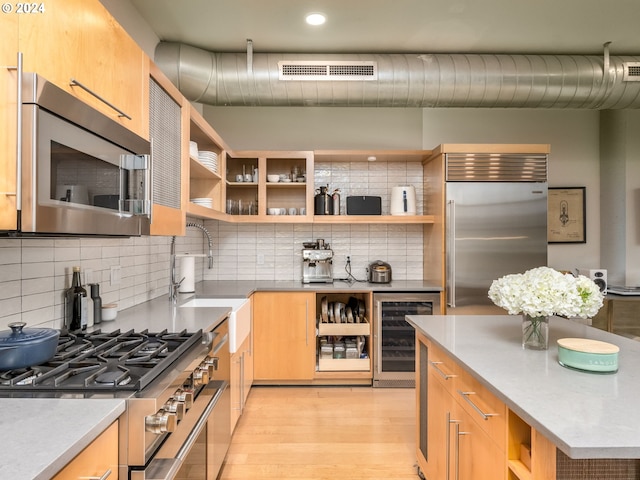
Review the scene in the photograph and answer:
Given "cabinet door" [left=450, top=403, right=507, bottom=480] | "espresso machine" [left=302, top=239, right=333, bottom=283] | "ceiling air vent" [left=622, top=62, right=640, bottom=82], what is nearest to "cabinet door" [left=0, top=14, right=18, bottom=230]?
"cabinet door" [left=450, top=403, right=507, bottom=480]

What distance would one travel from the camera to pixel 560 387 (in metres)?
1.21

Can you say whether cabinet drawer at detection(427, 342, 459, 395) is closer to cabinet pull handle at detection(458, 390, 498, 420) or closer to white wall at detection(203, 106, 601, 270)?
cabinet pull handle at detection(458, 390, 498, 420)

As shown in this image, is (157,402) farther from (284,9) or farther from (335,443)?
(284,9)

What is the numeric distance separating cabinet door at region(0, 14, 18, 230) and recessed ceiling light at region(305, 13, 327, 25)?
7.03ft

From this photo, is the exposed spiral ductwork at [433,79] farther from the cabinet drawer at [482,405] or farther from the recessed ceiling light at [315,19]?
the cabinet drawer at [482,405]

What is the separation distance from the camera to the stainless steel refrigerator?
11.4 feet

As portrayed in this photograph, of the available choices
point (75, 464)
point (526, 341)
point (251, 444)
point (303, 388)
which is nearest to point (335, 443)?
point (251, 444)

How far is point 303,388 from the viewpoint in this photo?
354cm

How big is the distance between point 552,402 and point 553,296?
0.51 m

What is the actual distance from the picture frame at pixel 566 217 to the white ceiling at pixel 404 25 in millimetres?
1377

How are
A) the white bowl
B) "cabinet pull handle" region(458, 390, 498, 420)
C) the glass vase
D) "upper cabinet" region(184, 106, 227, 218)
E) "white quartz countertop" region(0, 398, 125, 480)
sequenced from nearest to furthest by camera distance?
"white quartz countertop" region(0, 398, 125, 480) → "cabinet pull handle" region(458, 390, 498, 420) → the glass vase → the white bowl → "upper cabinet" region(184, 106, 227, 218)

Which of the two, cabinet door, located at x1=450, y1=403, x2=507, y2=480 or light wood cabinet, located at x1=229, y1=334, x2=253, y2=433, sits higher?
cabinet door, located at x1=450, y1=403, x2=507, y2=480

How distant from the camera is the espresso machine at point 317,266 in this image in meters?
3.80

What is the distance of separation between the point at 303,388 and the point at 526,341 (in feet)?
7.69
